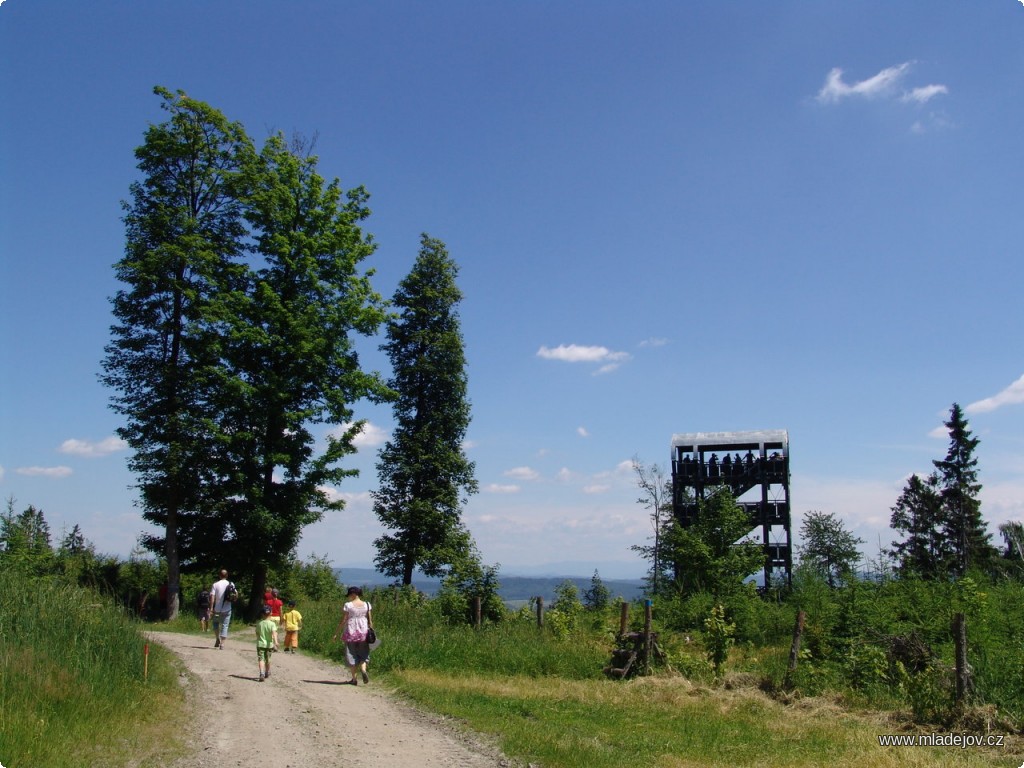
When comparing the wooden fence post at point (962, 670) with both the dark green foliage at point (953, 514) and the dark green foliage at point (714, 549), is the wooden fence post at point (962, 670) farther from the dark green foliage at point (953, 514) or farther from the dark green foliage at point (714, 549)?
the dark green foliage at point (953, 514)

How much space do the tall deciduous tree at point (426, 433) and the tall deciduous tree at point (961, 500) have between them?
37441 millimetres

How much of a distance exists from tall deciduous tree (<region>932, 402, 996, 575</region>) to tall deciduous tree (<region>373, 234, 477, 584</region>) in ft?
123

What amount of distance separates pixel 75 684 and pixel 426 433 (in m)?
23.9

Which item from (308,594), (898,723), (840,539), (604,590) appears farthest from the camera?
(840,539)

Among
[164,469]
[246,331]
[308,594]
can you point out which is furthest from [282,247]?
[308,594]

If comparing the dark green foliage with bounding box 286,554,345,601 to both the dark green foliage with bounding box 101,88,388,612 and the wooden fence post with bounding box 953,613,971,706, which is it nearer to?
the dark green foliage with bounding box 101,88,388,612

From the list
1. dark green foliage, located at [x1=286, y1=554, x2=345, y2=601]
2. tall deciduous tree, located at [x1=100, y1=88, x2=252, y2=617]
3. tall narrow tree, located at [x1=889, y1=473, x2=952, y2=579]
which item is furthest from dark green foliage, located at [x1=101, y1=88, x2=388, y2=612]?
tall narrow tree, located at [x1=889, y1=473, x2=952, y2=579]

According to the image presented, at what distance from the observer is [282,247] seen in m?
26.9

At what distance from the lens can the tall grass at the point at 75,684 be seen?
884 centimetres

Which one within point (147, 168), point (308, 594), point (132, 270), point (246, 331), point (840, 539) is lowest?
point (308, 594)

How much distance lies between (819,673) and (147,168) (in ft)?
87.3

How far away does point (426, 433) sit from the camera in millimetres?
34062

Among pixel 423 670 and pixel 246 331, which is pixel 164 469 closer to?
pixel 246 331

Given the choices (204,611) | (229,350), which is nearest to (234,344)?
(229,350)
